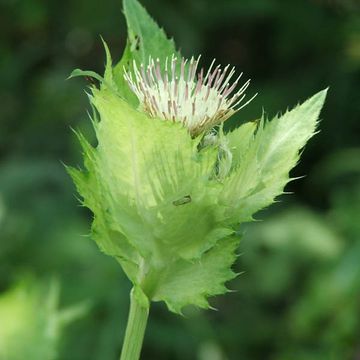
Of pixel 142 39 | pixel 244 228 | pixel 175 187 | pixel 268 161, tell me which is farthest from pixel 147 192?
pixel 244 228

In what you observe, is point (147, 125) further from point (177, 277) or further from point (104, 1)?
point (104, 1)

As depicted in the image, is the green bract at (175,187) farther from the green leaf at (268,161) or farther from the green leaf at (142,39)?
the green leaf at (142,39)

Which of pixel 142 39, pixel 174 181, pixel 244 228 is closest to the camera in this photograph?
pixel 174 181

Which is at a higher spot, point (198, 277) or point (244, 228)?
point (244, 228)

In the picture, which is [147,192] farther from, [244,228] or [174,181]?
[244,228]

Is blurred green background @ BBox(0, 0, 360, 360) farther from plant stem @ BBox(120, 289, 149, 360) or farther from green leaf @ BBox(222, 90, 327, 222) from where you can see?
green leaf @ BBox(222, 90, 327, 222)

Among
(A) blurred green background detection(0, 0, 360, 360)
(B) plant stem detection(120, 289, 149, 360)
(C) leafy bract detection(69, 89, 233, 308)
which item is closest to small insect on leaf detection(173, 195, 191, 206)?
(C) leafy bract detection(69, 89, 233, 308)
